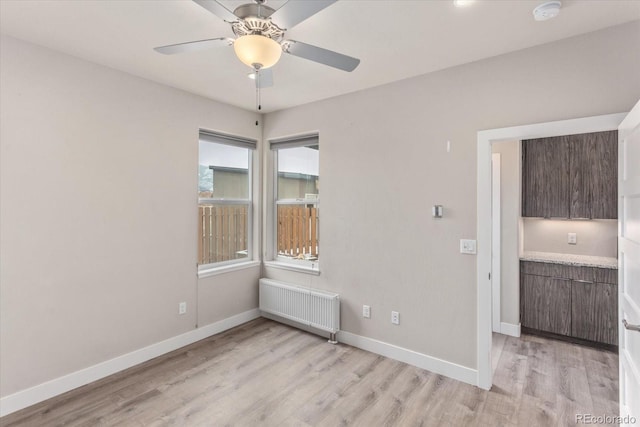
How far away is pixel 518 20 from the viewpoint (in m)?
2.05

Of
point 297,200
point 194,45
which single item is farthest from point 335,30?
point 297,200

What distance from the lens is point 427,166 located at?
2902mm

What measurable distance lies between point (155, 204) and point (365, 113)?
90.8 inches

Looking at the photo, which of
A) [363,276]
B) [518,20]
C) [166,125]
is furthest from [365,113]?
[166,125]

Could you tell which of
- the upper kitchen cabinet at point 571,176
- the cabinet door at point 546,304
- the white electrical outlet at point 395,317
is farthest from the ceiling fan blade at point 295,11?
the cabinet door at point 546,304

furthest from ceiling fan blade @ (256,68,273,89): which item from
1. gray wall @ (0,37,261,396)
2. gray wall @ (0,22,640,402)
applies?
gray wall @ (0,37,261,396)

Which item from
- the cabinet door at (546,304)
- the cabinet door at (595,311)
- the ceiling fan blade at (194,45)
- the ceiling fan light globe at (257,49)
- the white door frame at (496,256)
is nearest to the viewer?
the ceiling fan light globe at (257,49)

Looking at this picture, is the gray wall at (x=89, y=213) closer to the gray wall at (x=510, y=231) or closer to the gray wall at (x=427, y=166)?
the gray wall at (x=427, y=166)

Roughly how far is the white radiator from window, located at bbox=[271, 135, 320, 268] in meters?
0.38

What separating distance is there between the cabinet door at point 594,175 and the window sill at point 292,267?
2987 mm

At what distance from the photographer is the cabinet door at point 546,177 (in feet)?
11.8

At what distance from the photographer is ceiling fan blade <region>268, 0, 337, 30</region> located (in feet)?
4.42

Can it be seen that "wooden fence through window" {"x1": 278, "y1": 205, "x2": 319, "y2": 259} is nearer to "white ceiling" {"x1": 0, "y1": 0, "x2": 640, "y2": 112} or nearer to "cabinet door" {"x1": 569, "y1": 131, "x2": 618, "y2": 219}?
"white ceiling" {"x1": 0, "y1": 0, "x2": 640, "y2": 112}

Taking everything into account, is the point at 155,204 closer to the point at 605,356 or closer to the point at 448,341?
the point at 448,341
